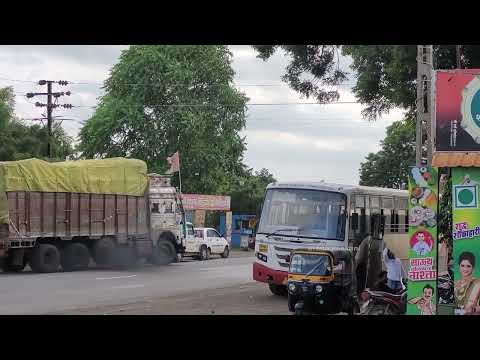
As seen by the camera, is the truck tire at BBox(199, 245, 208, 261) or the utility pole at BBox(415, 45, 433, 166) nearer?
the utility pole at BBox(415, 45, 433, 166)

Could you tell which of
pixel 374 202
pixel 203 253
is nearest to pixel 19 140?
pixel 203 253

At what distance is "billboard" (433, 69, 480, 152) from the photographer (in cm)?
1080

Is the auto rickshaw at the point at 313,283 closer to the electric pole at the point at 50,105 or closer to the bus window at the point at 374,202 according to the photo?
the bus window at the point at 374,202

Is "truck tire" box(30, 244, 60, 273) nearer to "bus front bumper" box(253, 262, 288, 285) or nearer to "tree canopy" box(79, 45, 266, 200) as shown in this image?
"bus front bumper" box(253, 262, 288, 285)

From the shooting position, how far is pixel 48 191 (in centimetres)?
2325

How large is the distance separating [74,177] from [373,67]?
1127 centimetres

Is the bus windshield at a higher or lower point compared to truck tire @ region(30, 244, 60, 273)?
higher

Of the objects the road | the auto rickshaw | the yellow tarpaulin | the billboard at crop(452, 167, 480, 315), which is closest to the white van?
the yellow tarpaulin

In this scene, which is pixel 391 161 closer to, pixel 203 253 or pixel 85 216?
pixel 203 253

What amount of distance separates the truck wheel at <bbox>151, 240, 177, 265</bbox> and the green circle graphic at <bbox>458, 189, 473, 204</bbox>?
696 inches

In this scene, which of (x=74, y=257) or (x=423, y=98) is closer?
(x=423, y=98)

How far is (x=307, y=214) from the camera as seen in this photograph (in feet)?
55.3
